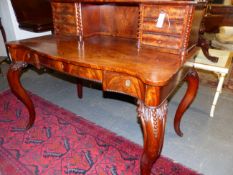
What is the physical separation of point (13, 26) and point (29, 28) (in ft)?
1.29

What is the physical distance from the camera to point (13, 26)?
2697 mm

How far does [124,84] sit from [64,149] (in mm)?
874

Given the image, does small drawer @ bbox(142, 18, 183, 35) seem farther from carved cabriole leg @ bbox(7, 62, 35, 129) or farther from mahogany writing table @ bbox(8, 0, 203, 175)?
carved cabriole leg @ bbox(7, 62, 35, 129)

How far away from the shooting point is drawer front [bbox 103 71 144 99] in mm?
911

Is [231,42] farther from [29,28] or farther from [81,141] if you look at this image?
[29,28]

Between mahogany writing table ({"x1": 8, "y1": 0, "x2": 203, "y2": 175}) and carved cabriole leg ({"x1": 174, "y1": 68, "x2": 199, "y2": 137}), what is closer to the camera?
mahogany writing table ({"x1": 8, "y1": 0, "x2": 203, "y2": 175})

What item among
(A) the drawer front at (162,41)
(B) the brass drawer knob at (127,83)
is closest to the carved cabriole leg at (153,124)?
(B) the brass drawer knob at (127,83)

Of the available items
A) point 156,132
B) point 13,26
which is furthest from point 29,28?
point 156,132

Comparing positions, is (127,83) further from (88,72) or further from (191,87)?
(191,87)

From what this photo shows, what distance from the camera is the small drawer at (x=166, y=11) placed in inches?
40.6

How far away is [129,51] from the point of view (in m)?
1.20

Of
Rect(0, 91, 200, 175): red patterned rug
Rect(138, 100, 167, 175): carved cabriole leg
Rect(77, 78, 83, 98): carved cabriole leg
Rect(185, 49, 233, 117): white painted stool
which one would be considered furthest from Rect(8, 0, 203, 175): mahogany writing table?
Rect(77, 78, 83, 98): carved cabriole leg

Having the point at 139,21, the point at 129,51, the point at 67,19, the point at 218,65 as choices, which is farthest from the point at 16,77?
the point at 218,65

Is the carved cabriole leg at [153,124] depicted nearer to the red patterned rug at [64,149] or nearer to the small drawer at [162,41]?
the small drawer at [162,41]
